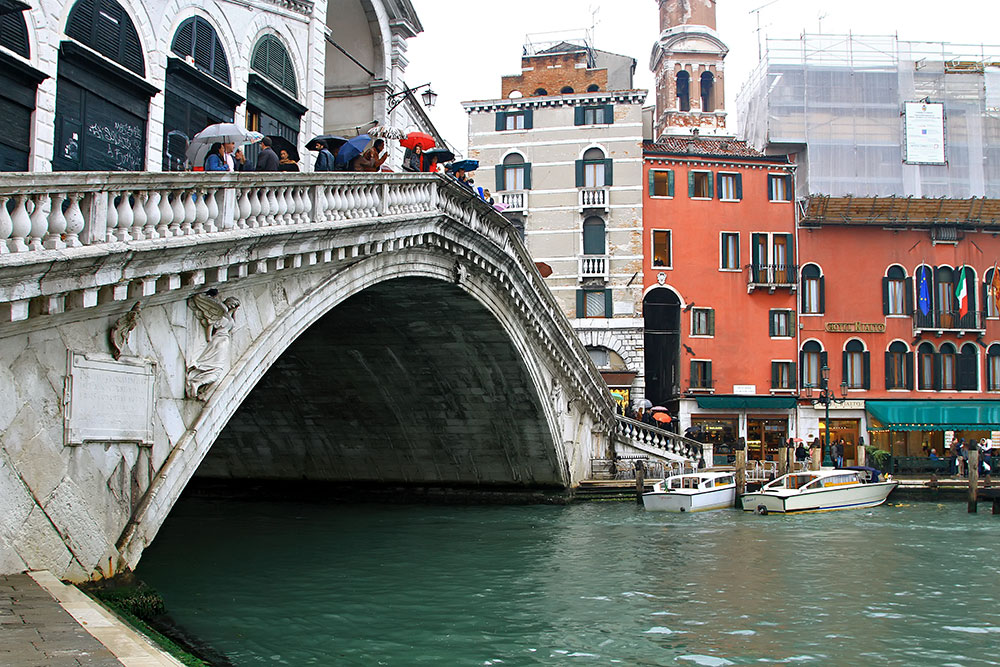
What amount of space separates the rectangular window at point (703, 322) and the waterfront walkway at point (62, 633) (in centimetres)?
2517

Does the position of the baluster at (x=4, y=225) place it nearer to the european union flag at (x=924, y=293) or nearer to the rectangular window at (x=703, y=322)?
the rectangular window at (x=703, y=322)

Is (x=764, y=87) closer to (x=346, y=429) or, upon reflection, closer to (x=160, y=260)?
(x=346, y=429)

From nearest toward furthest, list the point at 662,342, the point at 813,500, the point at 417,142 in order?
the point at 417,142 < the point at 813,500 < the point at 662,342

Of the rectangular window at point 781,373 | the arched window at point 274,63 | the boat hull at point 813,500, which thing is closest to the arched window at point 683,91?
the rectangular window at point 781,373

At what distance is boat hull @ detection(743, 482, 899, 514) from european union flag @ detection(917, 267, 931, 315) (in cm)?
1041

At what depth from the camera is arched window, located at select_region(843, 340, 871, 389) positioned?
98.4 ft

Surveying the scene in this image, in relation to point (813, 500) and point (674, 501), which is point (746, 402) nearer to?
point (813, 500)

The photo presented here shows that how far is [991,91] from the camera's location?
30.9 m

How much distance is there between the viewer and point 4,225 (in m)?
6.17

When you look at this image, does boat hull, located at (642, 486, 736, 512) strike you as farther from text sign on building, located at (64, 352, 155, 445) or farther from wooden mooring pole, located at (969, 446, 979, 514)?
text sign on building, located at (64, 352, 155, 445)

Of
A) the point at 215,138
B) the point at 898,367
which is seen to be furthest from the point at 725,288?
the point at 215,138

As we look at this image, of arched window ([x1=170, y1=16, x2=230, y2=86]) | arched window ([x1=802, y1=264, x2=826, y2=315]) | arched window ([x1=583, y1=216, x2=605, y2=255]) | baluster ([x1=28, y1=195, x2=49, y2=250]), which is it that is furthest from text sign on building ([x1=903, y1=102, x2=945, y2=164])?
baluster ([x1=28, y1=195, x2=49, y2=250])

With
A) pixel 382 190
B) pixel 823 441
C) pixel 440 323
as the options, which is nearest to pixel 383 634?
pixel 382 190

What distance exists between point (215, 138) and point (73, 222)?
3.42 metres
